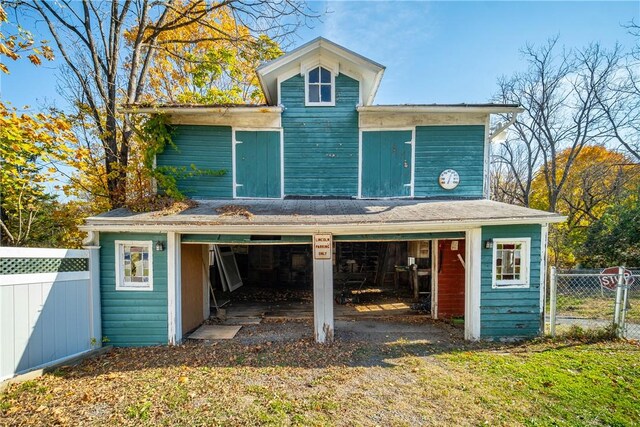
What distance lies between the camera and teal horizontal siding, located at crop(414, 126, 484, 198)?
7445 millimetres

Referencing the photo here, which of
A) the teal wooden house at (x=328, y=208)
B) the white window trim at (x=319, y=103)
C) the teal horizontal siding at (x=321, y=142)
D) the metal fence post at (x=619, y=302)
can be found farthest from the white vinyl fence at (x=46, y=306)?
the metal fence post at (x=619, y=302)

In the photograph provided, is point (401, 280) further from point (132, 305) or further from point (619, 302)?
point (132, 305)

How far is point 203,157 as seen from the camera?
24.1 ft

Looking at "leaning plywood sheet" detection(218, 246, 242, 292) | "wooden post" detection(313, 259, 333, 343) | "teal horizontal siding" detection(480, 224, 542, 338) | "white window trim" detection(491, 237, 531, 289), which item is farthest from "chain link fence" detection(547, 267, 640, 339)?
"leaning plywood sheet" detection(218, 246, 242, 292)

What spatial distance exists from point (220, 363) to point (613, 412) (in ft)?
18.6

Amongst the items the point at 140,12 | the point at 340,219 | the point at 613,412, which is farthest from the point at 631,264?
the point at 140,12

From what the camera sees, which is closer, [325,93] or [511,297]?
[511,297]

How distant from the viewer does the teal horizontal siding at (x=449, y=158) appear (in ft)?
24.4

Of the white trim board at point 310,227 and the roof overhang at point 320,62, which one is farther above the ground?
the roof overhang at point 320,62

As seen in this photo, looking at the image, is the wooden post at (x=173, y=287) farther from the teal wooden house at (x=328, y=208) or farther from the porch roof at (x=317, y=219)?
the porch roof at (x=317, y=219)

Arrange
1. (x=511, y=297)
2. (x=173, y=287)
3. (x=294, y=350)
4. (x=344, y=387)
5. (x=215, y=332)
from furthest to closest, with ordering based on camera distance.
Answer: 1. (x=215, y=332)
2. (x=511, y=297)
3. (x=173, y=287)
4. (x=294, y=350)
5. (x=344, y=387)

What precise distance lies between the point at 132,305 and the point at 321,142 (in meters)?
5.77

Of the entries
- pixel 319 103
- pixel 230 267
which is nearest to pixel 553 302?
pixel 319 103

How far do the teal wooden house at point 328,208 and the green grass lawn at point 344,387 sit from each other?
881 mm
